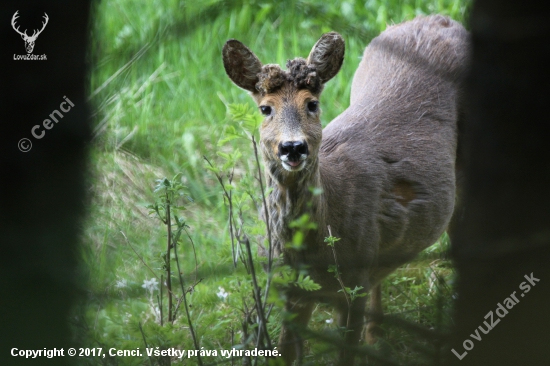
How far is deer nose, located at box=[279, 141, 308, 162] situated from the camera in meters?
3.51

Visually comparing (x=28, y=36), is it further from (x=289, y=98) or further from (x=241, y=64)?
(x=241, y=64)

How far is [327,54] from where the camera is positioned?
3.91 m

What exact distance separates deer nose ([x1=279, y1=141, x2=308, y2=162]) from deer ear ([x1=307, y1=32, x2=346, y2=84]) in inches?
23.9

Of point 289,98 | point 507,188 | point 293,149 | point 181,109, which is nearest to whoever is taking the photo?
point 507,188

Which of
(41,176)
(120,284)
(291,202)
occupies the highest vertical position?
(291,202)

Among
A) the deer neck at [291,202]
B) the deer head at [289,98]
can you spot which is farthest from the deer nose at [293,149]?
the deer neck at [291,202]

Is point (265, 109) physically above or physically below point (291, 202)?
above

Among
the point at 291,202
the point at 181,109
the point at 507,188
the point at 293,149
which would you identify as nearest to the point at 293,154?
the point at 293,149

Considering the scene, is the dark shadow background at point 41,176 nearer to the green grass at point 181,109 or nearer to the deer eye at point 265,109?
the deer eye at point 265,109

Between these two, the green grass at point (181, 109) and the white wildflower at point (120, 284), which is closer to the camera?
the white wildflower at point (120, 284)

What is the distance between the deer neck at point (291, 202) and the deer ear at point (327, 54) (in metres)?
0.56

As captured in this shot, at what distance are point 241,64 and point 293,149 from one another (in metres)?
0.73

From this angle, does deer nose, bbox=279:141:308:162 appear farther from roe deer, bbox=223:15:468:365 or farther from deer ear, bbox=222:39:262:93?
deer ear, bbox=222:39:262:93

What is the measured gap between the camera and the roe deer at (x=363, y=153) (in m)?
3.77
